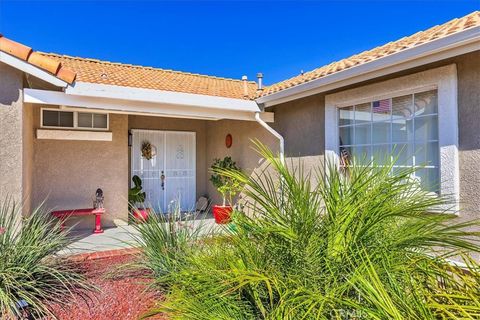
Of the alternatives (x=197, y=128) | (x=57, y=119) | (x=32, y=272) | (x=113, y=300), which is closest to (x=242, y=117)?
(x=197, y=128)

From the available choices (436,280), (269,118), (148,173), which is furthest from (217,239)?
(148,173)

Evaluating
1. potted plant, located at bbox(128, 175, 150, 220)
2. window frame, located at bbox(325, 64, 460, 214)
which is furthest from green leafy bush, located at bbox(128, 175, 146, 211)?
window frame, located at bbox(325, 64, 460, 214)

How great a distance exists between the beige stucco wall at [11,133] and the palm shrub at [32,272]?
1.62 metres

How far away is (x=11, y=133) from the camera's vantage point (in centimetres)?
797

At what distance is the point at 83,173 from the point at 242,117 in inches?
267

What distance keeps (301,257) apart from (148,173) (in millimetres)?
13171

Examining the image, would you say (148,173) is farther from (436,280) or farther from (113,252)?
(436,280)

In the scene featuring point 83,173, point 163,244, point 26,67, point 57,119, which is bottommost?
point 163,244

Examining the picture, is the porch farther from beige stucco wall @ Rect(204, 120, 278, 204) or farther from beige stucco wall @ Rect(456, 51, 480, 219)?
beige stucco wall @ Rect(456, 51, 480, 219)

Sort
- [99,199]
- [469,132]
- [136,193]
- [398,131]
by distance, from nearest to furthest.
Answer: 1. [469,132]
2. [398,131]
3. [99,199]
4. [136,193]

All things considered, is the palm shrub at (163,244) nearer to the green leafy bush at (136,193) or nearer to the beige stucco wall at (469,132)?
the beige stucco wall at (469,132)

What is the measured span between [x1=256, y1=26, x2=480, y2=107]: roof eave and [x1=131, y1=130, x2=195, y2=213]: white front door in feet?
25.3

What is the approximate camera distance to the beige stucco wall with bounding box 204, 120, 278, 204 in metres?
13.4

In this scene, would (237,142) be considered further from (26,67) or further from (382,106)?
(26,67)
